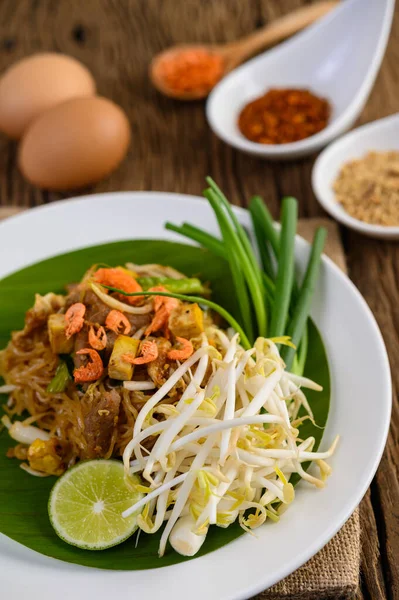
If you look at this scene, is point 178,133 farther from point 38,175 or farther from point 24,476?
point 24,476

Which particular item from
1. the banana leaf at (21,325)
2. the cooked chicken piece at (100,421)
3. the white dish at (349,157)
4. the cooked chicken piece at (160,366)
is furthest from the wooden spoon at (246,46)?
the cooked chicken piece at (100,421)

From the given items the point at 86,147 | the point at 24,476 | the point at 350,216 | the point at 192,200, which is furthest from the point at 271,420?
the point at 86,147

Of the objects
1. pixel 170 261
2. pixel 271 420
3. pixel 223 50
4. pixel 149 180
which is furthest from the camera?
pixel 223 50

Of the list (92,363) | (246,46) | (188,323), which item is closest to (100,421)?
(92,363)

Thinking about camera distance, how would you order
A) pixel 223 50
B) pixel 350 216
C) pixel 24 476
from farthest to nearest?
pixel 223 50, pixel 350 216, pixel 24 476

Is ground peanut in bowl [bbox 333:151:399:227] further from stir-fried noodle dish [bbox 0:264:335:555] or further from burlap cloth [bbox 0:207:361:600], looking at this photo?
burlap cloth [bbox 0:207:361:600]

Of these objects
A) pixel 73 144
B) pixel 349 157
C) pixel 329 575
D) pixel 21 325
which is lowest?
pixel 329 575

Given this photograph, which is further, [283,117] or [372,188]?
[283,117]

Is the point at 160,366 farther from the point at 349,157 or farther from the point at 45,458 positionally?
the point at 349,157
